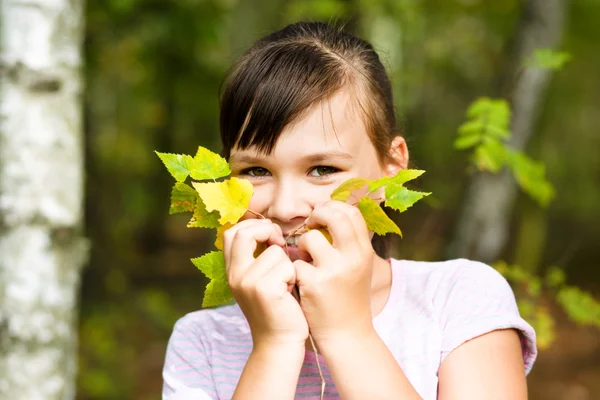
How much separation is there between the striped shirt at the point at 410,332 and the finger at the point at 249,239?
1.46 feet

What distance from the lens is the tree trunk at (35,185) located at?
2662mm

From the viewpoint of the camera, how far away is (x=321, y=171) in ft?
5.94

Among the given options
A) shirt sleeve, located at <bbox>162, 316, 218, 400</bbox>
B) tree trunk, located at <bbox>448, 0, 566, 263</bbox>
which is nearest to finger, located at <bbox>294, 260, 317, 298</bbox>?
shirt sleeve, located at <bbox>162, 316, 218, 400</bbox>

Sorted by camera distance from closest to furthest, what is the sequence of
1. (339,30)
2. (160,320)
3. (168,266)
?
(339,30)
(160,320)
(168,266)

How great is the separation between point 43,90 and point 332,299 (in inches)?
70.4

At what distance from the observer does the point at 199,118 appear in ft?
26.4

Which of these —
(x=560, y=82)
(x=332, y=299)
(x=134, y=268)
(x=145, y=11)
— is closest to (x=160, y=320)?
(x=145, y=11)

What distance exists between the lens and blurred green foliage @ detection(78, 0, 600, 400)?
5.36 metres

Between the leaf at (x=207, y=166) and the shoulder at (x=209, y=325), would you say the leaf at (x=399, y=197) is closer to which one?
the leaf at (x=207, y=166)

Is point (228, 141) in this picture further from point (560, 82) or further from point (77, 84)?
point (560, 82)

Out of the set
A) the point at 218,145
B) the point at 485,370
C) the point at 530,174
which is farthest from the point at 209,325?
the point at 218,145

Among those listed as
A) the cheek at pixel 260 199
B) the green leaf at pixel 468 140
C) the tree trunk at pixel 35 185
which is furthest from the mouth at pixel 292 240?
the tree trunk at pixel 35 185

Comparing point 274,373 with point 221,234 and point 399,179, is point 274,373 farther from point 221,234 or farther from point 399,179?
point 399,179

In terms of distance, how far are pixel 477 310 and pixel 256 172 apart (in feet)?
2.45
